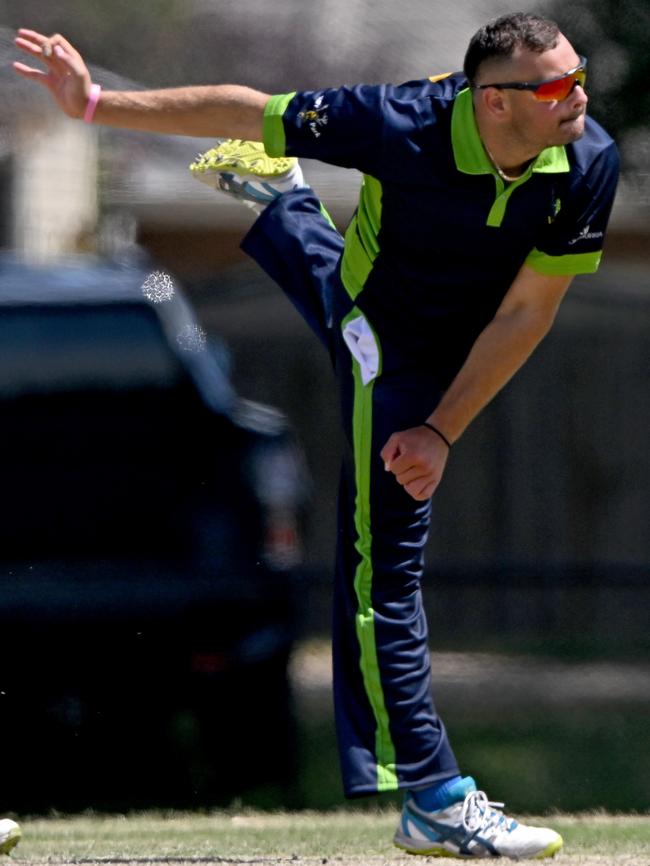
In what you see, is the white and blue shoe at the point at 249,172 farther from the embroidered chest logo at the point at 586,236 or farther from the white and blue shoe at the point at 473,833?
the white and blue shoe at the point at 473,833

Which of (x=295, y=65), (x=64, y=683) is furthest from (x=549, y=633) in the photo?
(x=64, y=683)

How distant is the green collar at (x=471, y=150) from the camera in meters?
3.88

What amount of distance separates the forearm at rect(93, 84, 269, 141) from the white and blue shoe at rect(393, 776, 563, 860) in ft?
4.56

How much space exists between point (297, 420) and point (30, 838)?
6187 millimetres

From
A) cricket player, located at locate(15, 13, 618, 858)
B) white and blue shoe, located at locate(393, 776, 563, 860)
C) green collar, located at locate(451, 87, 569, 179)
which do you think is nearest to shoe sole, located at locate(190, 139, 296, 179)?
cricket player, located at locate(15, 13, 618, 858)

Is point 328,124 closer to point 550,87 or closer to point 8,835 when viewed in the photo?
point 550,87

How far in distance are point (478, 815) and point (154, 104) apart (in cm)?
154

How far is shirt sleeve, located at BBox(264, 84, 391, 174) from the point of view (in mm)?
3889

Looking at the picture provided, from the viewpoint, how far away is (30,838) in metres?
5.26

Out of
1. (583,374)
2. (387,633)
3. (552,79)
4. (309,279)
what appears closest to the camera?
(552,79)

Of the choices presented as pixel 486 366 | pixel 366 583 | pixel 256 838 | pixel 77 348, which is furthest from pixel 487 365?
A: pixel 77 348

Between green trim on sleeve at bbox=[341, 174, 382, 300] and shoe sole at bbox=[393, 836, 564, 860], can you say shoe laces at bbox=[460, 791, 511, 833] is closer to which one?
shoe sole at bbox=[393, 836, 564, 860]

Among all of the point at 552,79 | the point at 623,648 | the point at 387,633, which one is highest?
the point at 552,79

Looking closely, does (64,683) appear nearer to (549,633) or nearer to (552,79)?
(552,79)
